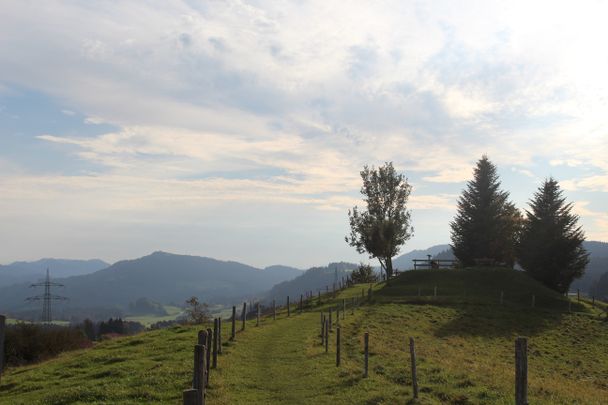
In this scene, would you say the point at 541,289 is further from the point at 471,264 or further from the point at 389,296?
the point at 389,296

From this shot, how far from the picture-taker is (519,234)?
82.0m

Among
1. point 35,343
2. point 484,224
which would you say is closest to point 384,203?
point 484,224

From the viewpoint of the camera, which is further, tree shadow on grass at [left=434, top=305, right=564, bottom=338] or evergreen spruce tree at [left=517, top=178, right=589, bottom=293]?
evergreen spruce tree at [left=517, top=178, right=589, bottom=293]

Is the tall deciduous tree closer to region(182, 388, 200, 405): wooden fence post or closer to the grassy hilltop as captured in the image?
the grassy hilltop

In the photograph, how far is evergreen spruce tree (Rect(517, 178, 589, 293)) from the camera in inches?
2943

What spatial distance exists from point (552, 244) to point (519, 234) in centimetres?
736

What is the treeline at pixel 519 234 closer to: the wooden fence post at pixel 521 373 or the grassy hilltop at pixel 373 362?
the grassy hilltop at pixel 373 362

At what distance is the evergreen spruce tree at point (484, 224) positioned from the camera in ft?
281

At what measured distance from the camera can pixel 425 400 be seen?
18.5 m

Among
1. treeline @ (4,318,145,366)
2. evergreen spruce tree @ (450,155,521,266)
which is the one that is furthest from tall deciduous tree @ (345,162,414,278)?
treeline @ (4,318,145,366)

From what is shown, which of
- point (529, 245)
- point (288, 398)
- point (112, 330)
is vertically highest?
point (529, 245)

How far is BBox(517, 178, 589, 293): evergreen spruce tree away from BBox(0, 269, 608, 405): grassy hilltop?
1082 cm

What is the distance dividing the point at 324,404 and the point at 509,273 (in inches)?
2499

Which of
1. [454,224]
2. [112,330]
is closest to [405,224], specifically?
[454,224]
